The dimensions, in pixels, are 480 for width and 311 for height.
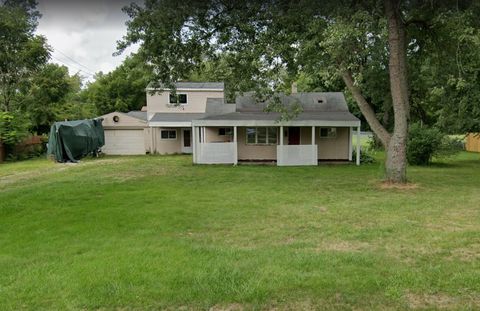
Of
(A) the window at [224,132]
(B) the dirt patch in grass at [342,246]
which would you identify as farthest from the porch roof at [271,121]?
(B) the dirt patch in grass at [342,246]

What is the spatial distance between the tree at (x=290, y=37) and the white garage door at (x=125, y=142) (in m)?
13.5

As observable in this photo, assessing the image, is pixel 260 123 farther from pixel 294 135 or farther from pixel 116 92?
pixel 116 92

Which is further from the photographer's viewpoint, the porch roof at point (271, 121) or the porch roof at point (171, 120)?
the porch roof at point (171, 120)

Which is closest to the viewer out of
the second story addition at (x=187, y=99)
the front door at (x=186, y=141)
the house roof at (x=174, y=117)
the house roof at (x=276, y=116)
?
the house roof at (x=276, y=116)

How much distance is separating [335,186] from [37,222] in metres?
7.97

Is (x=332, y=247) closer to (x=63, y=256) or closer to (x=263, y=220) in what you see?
(x=263, y=220)

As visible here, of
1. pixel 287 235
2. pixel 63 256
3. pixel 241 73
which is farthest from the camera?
pixel 241 73

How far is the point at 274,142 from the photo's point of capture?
20.3 meters

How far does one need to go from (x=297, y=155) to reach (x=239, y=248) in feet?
45.8

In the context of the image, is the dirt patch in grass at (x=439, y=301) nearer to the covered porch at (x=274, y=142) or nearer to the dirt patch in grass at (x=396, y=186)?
the dirt patch in grass at (x=396, y=186)

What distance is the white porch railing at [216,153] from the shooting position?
63.2ft

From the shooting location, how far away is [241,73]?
13.5 metres

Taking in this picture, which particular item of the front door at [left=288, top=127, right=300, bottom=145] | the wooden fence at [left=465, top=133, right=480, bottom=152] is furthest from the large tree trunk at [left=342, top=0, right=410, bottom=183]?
the wooden fence at [left=465, top=133, right=480, bottom=152]

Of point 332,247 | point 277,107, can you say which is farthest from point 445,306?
point 277,107
